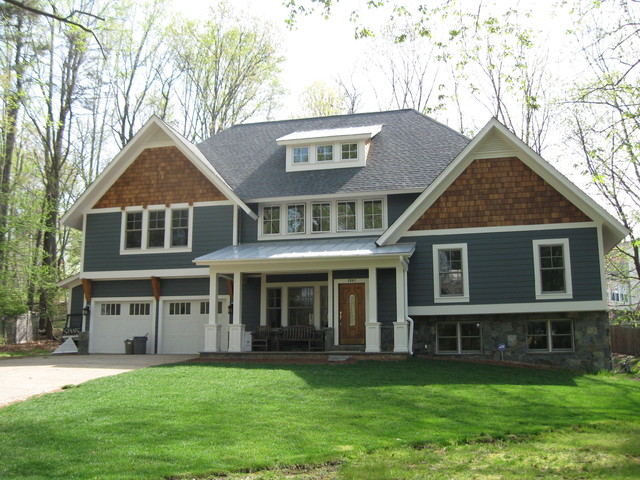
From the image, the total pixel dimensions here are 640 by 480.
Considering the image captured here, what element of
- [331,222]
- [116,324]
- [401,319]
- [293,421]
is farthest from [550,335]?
[116,324]

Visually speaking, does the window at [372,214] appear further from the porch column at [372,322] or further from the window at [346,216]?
the porch column at [372,322]

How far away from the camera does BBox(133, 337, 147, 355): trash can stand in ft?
66.7

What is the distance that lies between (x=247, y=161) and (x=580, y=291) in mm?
12015

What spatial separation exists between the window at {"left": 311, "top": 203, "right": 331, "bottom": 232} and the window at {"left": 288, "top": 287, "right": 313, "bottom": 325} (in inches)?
79.2

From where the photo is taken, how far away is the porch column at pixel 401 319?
16550mm

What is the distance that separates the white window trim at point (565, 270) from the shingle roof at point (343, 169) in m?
3.84

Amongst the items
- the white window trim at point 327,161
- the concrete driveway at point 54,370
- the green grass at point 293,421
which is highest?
the white window trim at point 327,161

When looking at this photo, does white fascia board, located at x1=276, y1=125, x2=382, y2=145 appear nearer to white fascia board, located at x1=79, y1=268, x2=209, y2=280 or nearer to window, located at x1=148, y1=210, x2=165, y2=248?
window, located at x1=148, y1=210, x2=165, y2=248

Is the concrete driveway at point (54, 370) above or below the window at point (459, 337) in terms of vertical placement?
below

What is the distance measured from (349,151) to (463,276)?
6.13 metres

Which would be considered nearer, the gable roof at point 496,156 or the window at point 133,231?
the gable roof at point 496,156

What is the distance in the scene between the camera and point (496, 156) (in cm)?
1764

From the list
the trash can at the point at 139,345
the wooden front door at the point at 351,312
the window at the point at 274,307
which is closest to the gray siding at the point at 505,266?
the wooden front door at the point at 351,312

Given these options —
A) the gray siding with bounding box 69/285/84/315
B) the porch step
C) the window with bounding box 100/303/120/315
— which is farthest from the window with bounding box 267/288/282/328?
the gray siding with bounding box 69/285/84/315
